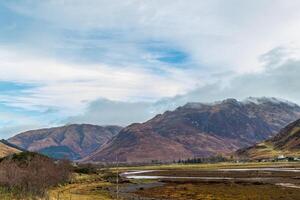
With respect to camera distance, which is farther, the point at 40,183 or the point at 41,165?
the point at 41,165

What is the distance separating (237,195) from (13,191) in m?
48.5

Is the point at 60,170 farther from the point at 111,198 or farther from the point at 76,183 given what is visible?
the point at 111,198

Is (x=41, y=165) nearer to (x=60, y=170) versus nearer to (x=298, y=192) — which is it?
(x=60, y=170)

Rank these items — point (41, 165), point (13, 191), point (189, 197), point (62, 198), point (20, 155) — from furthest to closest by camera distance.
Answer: point (20, 155), point (41, 165), point (189, 197), point (62, 198), point (13, 191)

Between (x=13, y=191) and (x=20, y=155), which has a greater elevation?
(x=20, y=155)

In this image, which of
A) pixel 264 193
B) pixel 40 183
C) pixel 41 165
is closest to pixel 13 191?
pixel 40 183

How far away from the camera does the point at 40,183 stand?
8962 cm

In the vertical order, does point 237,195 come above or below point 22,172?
below

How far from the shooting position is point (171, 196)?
327 feet

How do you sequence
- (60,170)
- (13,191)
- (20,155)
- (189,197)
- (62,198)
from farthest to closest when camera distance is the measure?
1. (20,155)
2. (60,170)
3. (189,197)
4. (62,198)
5. (13,191)

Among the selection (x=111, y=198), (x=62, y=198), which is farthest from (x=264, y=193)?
(x=62, y=198)

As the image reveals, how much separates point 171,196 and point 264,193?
21.3m

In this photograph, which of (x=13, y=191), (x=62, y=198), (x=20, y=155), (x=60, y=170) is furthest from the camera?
(x=20, y=155)

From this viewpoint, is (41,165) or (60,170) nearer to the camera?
(41,165)
